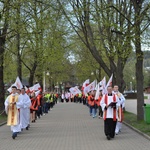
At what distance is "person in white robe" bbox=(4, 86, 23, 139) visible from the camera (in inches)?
547

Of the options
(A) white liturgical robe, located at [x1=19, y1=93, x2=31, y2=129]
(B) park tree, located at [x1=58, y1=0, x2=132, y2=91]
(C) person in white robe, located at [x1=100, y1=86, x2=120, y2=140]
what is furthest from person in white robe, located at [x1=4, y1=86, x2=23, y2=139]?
(B) park tree, located at [x1=58, y1=0, x2=132, y2=91]

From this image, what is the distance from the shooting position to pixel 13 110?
14180 mm

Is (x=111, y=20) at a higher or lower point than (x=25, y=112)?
higher

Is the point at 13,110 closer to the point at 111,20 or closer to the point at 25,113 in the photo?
the point at 25,113

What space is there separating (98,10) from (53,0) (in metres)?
7.48

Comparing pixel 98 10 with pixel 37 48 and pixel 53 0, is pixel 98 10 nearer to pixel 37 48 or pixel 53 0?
pixel 53 0

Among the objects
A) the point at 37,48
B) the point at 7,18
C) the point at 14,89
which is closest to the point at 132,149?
the point at 14,89

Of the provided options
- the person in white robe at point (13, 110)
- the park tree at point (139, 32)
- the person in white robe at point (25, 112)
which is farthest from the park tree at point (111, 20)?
the person in white robe at point (13, 110)

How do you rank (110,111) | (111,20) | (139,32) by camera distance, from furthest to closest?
(111,20) → (139,32) → (110,111)

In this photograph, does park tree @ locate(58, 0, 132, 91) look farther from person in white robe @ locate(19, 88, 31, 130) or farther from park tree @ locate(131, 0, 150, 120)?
person in white robe @ locate(19, 88, 31, 130)

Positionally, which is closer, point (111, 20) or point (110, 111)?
point (110, 111)

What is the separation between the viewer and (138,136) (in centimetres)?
1411

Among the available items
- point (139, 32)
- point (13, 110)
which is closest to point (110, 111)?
point (13, 110)

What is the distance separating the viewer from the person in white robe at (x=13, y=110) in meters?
13.9
